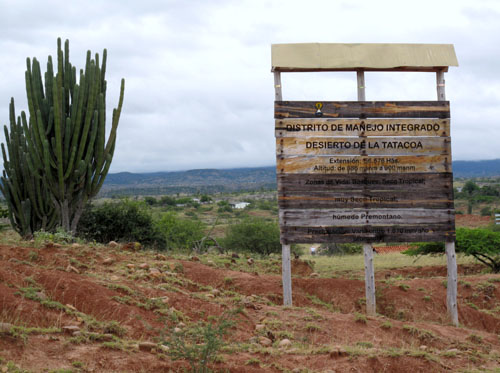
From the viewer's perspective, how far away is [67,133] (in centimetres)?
1374

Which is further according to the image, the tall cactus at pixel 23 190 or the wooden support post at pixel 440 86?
the tall cactus at pixel 23 190

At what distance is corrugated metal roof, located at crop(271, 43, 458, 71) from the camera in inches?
343

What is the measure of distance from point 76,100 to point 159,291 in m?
8.05

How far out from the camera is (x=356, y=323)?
25.3ft

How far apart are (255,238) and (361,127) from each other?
17076 mm

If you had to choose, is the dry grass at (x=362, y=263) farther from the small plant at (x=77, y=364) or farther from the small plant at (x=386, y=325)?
the small plant at (x=77, y=364)

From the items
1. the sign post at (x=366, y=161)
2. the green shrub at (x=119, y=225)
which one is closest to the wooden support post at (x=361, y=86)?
the sign post at (x=366, y=161)

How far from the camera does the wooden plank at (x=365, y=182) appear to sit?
29.1ft

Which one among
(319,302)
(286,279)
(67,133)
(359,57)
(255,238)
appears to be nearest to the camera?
(359,57)

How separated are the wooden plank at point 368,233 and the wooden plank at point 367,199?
365 mm

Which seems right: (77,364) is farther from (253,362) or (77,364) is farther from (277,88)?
(277,88)

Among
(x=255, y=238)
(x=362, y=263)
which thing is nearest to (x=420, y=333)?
A: (x=362, y=263)

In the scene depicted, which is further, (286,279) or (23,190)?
(23,190)

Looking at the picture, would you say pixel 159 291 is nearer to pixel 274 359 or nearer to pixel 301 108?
pixel 274 359
